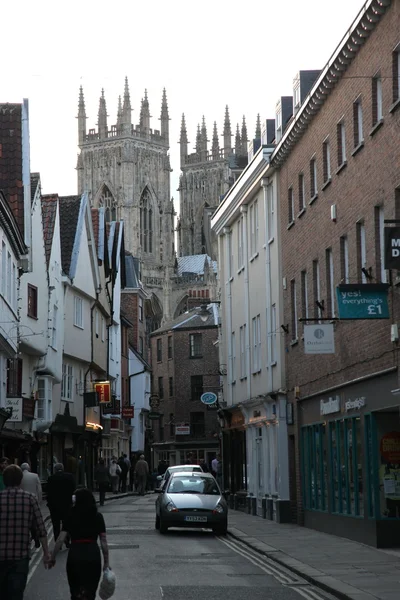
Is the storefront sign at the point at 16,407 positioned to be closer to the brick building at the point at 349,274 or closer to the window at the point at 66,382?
the brick building at the point at 349,274

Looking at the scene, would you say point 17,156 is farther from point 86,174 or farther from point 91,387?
point 86,174

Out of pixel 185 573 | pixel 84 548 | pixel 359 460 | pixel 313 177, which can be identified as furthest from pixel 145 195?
pixel 84 548

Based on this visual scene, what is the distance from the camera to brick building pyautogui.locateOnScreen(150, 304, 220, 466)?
8850cm

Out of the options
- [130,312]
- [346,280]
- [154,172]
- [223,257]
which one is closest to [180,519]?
[346,280]

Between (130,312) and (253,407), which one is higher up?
(130,312)

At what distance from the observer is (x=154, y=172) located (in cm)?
17012

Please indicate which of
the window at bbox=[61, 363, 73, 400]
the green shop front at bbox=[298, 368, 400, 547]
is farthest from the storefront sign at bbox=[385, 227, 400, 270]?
the window at bbox=[61, 363, 73, 400]

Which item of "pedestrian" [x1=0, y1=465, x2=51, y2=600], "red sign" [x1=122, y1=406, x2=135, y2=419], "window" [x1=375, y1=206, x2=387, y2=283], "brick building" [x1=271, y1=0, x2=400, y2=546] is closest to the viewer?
"pedestrian" [x1=0, y1=465, x2=51, y2=600]

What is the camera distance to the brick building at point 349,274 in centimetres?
2091

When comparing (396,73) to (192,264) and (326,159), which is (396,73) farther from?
(192,264)

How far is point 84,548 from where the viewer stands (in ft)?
36.2

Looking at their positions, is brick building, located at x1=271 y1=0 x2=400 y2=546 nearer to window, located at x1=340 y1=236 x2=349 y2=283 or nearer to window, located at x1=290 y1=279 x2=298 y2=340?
window, located at x1=340 y1=236 x2=349 y2=283

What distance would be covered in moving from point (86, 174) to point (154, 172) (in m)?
9.43

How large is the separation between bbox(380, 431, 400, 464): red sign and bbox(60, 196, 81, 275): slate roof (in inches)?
1094
